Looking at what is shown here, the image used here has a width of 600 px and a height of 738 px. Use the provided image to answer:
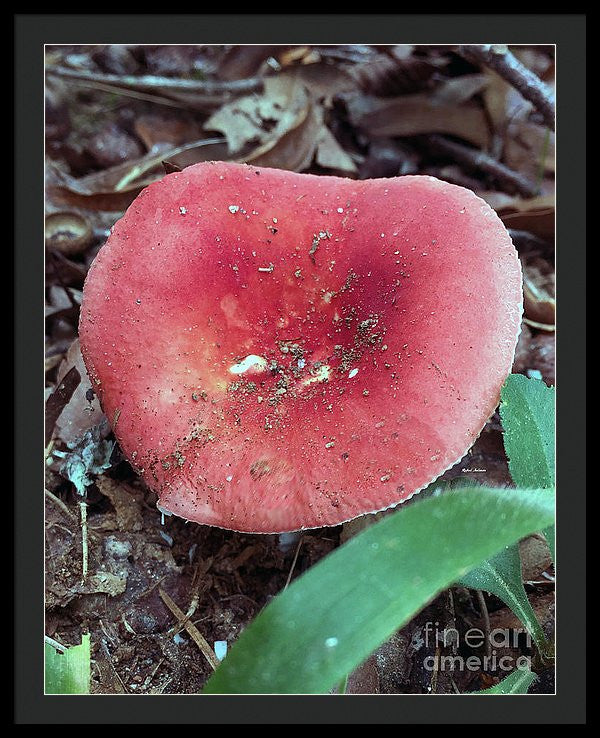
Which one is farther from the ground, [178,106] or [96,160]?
[178,106]

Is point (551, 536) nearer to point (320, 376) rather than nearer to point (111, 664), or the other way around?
point (320, 376)

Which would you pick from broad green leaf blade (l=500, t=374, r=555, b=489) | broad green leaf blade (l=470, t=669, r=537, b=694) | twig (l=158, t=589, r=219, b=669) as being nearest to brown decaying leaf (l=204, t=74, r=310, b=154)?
broad green leaf blade (l=500, t=374, r=555, b=489)

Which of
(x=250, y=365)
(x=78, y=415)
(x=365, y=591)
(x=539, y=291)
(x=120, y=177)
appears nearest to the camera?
(x=365, y=591)

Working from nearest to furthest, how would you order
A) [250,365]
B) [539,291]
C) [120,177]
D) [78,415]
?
[250,365], [78,415], [539,291], [120,177]

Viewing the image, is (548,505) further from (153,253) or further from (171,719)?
(153,253)

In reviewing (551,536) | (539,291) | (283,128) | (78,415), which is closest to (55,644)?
(78,415)

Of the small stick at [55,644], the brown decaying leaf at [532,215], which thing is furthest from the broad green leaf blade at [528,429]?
the small stick at [55,644]

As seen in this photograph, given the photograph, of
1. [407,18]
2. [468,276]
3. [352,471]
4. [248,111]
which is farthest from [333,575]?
[248,111]

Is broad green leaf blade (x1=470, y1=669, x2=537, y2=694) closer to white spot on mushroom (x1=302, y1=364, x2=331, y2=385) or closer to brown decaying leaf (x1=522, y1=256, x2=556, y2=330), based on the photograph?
white spot on mushroom (x1=302, y1=364, x2=331, y2=385)
